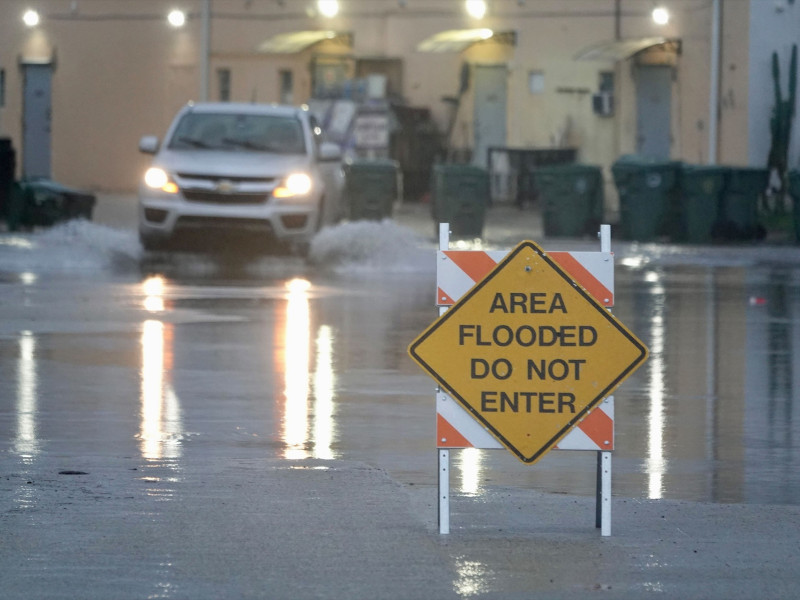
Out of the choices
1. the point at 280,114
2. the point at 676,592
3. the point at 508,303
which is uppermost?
the point at 280,114

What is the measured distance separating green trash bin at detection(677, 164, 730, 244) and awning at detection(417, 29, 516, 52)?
12.2m

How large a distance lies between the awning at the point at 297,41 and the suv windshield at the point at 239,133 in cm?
1849

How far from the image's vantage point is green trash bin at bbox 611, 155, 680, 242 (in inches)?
1017

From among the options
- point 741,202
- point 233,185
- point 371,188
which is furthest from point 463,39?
point 233,185

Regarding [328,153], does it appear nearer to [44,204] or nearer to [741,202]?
[44,204]

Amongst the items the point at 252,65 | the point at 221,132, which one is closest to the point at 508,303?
the point at 221,132

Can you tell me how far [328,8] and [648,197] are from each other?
52.9 feet

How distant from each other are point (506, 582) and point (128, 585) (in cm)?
128

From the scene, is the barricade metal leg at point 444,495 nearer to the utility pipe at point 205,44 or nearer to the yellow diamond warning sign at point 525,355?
the yellow diamond warning sign at point 525,355

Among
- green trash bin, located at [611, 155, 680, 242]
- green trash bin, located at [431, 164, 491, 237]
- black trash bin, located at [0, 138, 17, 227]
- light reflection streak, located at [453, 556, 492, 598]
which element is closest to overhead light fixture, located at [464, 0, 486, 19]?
green trash bin, located at [431, 164, 491, 237]

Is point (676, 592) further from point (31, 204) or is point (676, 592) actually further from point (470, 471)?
point (31, 204)

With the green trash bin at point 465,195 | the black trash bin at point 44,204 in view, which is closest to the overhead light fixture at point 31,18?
the black trash bin at point 44,204

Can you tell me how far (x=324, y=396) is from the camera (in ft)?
35.9

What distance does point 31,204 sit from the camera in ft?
82.4
